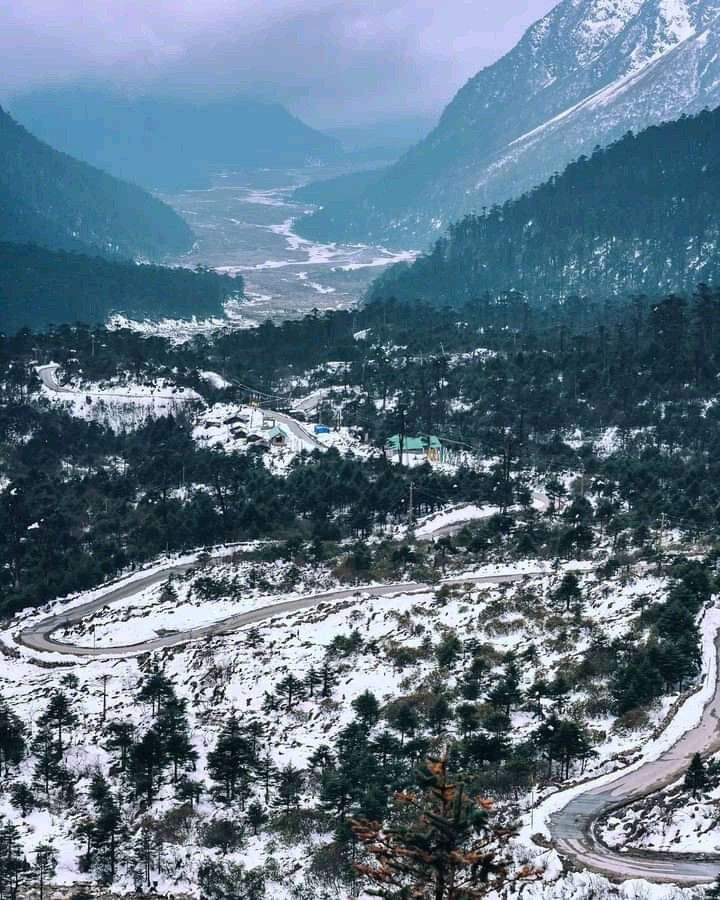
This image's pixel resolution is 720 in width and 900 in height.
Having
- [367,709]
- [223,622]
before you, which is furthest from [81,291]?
[367,709]

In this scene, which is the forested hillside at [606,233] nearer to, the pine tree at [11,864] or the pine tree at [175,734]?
the pine tree at [175,734]

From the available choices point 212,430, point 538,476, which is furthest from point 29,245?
point 538,476

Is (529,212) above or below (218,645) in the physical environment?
above

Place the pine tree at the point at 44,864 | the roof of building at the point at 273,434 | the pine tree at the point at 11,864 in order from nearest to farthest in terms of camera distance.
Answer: the pine tree at the point at 11,864
the pine tree at the point at 44,864
the roof of building at the point at 273,434

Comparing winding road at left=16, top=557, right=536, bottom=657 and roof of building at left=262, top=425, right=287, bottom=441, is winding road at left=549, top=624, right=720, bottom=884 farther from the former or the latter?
roof of building at left=262, top=425, right=287, bottom=441

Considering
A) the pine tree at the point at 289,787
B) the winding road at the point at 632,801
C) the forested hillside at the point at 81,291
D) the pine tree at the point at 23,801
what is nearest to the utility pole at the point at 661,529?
the winding road at the point at 632,801

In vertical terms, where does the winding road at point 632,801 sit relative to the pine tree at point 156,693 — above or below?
above

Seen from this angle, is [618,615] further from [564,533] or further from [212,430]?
[212,430]
